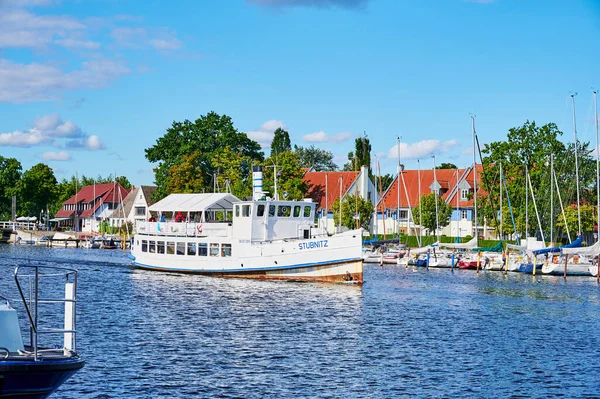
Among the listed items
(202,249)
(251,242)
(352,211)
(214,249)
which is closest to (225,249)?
(214,249)

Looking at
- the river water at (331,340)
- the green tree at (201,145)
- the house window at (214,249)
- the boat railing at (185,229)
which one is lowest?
the river water at (331,340)

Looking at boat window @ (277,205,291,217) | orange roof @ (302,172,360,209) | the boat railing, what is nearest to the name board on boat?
boat window @ (277,205,291,217)

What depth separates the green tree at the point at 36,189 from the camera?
160m

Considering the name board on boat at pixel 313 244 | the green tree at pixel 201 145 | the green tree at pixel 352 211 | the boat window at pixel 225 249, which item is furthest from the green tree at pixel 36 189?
the name board on boat at pixel 313 244

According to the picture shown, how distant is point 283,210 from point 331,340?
2682cm

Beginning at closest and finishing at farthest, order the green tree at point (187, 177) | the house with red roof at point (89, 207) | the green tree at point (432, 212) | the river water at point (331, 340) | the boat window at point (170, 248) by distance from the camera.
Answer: the river water at point (331, 340), the boat window at point (170, 248), the green tree at point (432, 212), the green tree at point (187, 177), the house with red roof at point (89, 207)

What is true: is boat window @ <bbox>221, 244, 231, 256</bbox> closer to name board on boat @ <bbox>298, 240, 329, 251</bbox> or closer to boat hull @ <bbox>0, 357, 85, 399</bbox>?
name board on boat @ <bbox>298, 240, 329, 251</bbox>

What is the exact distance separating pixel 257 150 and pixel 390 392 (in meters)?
116

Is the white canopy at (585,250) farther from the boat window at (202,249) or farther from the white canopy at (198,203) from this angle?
the boat window at (202,249)

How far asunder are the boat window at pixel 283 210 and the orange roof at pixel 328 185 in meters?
66.8

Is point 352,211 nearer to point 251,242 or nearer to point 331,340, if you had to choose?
point 251,242

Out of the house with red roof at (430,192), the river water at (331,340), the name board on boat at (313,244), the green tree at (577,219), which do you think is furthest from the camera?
the house with red roof at (430,192)

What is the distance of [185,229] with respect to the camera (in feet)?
Result: 217

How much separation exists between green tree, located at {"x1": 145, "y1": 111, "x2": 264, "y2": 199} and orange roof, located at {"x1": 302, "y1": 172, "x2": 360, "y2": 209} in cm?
1041
